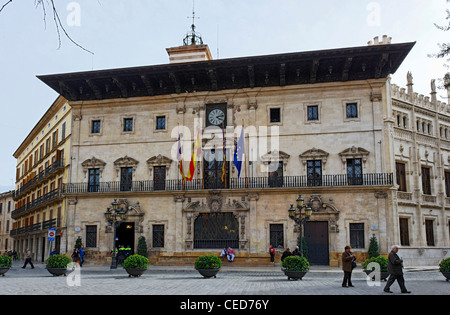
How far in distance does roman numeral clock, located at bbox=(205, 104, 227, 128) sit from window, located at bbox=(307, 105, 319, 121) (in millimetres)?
5688

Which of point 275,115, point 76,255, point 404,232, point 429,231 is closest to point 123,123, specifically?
point 76,255

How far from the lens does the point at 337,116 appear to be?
31.4 m

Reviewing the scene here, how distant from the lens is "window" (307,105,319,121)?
31875mm

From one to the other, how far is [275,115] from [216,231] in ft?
28.5

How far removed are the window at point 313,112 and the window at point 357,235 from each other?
24.2ft

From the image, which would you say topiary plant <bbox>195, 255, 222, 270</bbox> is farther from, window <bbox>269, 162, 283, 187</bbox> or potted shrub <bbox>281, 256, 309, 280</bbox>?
window <bbox>269, 162, 283, 187</bbox>

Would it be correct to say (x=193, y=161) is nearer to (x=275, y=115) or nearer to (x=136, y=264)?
(x=275, y=115)

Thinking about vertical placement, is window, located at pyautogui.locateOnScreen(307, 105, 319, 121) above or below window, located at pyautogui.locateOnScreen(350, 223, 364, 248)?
above

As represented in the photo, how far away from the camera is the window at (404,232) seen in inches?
1320

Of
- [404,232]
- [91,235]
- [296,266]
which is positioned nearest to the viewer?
[296,266]

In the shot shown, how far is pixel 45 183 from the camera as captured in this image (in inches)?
1672

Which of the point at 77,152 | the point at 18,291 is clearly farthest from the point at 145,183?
the point at 18,291

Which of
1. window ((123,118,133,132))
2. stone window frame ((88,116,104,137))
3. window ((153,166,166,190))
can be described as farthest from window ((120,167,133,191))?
stone window frame ((88,116,104,137))

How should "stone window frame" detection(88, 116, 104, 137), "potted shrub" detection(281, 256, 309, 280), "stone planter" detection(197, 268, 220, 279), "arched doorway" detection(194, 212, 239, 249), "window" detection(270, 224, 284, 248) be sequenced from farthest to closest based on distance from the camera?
"stone window frame" detection(88, 116, 104, 137)
"arched doorway" detection(194, 212, 239, 249)
"window" detection(270, 224, 284, 248)
"stone planter" detection(197, 268, 220, 279)
"potted shrub" detection(281, 256, 309, 280)
